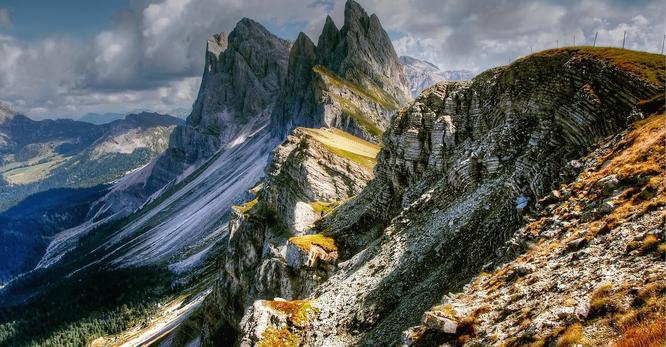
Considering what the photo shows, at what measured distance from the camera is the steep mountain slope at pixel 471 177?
29.0 m

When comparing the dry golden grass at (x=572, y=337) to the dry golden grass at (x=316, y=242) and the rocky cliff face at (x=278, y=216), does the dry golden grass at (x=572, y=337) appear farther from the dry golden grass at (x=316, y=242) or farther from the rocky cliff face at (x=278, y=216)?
the rocky cliff face at (x=278, y=216)

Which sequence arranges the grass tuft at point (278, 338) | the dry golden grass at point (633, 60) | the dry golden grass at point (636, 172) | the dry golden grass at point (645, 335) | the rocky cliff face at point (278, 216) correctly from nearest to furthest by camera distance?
the dry golden grass at point (645, 335), the dry golden grass at point (636, 172), the dry golden grass at point (633, 60), the grass tuft at point (278, 338), the rocky cliff face at point (278, 216)

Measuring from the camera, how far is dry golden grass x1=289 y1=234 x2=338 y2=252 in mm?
53875

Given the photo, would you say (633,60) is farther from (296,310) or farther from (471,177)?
(296,310)

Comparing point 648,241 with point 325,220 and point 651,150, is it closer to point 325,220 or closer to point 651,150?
point 651,150

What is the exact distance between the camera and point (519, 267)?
866 inches

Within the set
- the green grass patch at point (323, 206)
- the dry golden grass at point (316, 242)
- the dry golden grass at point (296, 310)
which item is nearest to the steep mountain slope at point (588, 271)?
the dry golden grass at point (296, 310)

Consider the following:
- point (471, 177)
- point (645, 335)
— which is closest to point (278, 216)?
point (471, 177)

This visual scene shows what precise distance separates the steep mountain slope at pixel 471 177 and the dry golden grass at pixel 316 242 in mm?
8844

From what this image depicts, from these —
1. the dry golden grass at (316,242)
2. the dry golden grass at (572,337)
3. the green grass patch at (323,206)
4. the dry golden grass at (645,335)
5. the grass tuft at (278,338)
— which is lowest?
the grass tuft at (278,338)

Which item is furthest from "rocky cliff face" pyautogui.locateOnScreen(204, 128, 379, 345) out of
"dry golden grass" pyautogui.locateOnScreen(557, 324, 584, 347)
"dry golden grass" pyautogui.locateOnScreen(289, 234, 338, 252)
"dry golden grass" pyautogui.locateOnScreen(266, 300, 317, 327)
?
"dry golden grass" pyautogui.locateOnScreen(557, 324, 584, 347)

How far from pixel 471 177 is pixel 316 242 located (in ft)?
79.8

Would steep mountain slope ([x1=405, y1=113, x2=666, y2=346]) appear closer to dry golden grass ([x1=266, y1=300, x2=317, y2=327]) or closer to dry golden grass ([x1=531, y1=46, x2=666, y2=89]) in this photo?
dry golden grass ([x1=531, y1=46, x2=666, y2=89])

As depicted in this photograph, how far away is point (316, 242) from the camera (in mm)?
54844
